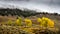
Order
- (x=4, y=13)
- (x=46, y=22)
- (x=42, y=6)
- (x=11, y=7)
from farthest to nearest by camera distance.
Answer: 1. (x=11, y=7)
2. (x=42, y=6)
3. (x=4, y=13)
4. (x=46, y=22)

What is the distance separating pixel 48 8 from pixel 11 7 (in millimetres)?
19671

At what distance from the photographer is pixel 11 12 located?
8556 centimetres

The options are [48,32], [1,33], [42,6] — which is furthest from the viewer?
[42,6]

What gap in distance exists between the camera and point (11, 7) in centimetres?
9769

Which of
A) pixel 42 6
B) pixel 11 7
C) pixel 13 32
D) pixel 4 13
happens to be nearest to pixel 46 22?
pixel 13 32

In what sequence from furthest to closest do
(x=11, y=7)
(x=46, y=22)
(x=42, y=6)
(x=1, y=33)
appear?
1. (x=11, y=7)
2. (x=42, y=6)
3. (x=46, y=22)
4. (x=1, y=33)

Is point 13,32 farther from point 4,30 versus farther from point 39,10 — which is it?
point 39,10

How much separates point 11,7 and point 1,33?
2905 inches

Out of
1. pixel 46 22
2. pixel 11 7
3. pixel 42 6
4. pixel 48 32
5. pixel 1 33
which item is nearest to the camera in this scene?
pixel 1 33

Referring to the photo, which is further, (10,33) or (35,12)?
(35,12)

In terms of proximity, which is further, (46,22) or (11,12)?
(11,12)

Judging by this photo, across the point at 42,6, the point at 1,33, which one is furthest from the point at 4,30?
the point at 42,6

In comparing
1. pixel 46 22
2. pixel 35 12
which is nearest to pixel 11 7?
pixel 35 12

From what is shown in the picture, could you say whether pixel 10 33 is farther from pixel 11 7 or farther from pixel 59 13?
pixel 11 7
